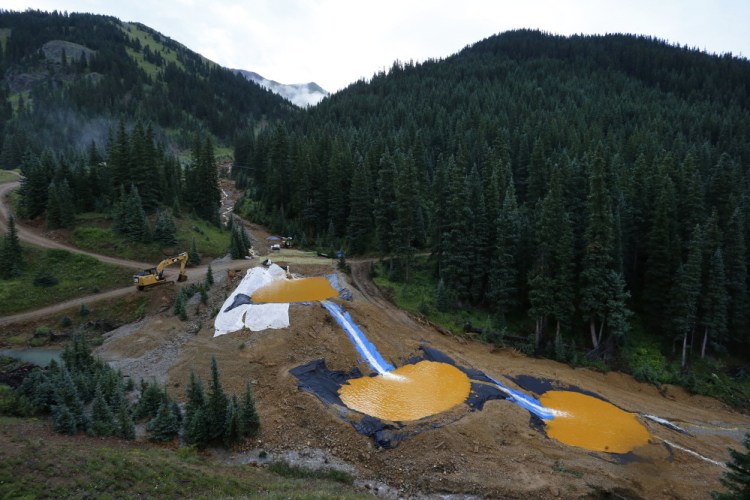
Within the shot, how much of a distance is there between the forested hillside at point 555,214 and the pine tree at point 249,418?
2650 cm

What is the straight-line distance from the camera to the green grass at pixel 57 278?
45.5 meters

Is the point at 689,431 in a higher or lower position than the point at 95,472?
lower

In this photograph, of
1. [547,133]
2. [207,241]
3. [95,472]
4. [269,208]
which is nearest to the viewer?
[95,472]

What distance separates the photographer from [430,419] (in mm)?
25297

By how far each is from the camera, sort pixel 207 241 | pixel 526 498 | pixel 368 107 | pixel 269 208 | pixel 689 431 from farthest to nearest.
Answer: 1. pixel 368 107
2. pixel 269 208
3. pixel 207 241
4. pixel 689 431
5. pixel 526 498

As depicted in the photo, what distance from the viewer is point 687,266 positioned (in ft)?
132

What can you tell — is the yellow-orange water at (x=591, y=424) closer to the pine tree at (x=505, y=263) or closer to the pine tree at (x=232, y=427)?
the pine tree at (x=505, y=263)

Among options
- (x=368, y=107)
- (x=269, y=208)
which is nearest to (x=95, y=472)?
(x=269, y=208)

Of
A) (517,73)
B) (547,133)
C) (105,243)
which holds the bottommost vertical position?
(105,243)

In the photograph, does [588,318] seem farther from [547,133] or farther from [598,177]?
[547,133]

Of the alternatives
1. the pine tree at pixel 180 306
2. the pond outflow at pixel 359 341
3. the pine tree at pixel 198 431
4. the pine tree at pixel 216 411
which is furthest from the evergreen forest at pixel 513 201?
the pine tree at pixel 198 431

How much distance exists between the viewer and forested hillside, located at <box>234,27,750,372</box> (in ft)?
136

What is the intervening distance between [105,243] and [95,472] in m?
47.3

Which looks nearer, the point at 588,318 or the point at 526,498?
the point at 526,498
